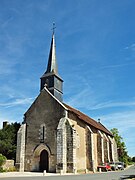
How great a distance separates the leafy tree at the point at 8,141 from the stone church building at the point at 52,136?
10.7 feet

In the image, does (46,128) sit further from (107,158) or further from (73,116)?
(107,158)

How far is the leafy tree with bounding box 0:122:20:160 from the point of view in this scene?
102ft

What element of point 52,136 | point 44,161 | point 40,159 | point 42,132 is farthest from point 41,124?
point 44,161

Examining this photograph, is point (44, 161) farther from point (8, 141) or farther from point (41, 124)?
point (8, 141)

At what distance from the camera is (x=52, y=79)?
30500 millimetres

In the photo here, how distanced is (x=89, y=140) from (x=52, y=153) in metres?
6.00

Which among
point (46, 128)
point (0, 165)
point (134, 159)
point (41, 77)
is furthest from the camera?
point (134, 159)

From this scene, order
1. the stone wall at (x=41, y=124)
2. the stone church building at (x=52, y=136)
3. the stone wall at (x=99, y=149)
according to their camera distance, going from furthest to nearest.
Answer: the stone wall at (x=99, y=149), the stone wall at (x=41, y=124), the stone church building at (x=52, y=136)

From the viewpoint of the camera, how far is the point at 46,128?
27922mm

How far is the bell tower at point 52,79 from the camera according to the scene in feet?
98.9

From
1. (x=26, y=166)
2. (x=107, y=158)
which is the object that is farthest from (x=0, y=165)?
(x=107, y=158)

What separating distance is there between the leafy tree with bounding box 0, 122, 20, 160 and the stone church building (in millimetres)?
3269

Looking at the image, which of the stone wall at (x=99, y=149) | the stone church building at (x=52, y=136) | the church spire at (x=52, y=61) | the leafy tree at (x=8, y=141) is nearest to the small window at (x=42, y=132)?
the stone church building at (x=52, y=136)

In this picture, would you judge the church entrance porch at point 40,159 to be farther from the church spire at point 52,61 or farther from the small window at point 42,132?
the church spire at point 52,61
